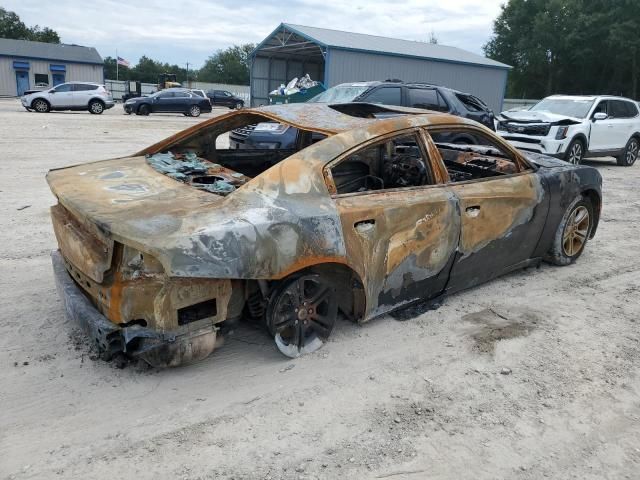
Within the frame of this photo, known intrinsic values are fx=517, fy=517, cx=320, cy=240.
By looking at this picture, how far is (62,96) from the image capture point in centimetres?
2339

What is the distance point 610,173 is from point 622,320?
9386 mm

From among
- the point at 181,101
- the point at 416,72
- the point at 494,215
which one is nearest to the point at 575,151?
the point at 494,215

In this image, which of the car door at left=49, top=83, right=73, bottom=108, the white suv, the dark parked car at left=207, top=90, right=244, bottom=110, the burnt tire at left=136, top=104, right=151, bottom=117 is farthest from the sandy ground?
the dark parked car at left=207, top=90, right=244, bottom=110

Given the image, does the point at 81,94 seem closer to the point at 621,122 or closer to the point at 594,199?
the point at 621,122

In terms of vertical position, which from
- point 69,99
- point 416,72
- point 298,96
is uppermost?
point 416,72

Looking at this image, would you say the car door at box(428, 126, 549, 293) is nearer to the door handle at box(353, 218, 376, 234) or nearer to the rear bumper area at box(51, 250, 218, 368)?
the door handle at box(353, 218, 376, 234)

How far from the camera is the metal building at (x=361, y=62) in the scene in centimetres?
2288

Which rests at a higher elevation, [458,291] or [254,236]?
[254,236]

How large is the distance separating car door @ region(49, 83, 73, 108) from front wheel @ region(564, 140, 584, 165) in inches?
834

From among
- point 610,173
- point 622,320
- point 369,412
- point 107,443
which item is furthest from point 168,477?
point 610,173

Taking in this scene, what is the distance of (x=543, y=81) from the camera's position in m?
45.9

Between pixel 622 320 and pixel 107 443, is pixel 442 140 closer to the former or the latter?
pixel 622 320

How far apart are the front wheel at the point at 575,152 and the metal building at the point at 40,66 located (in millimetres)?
40324

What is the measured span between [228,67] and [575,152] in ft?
279
